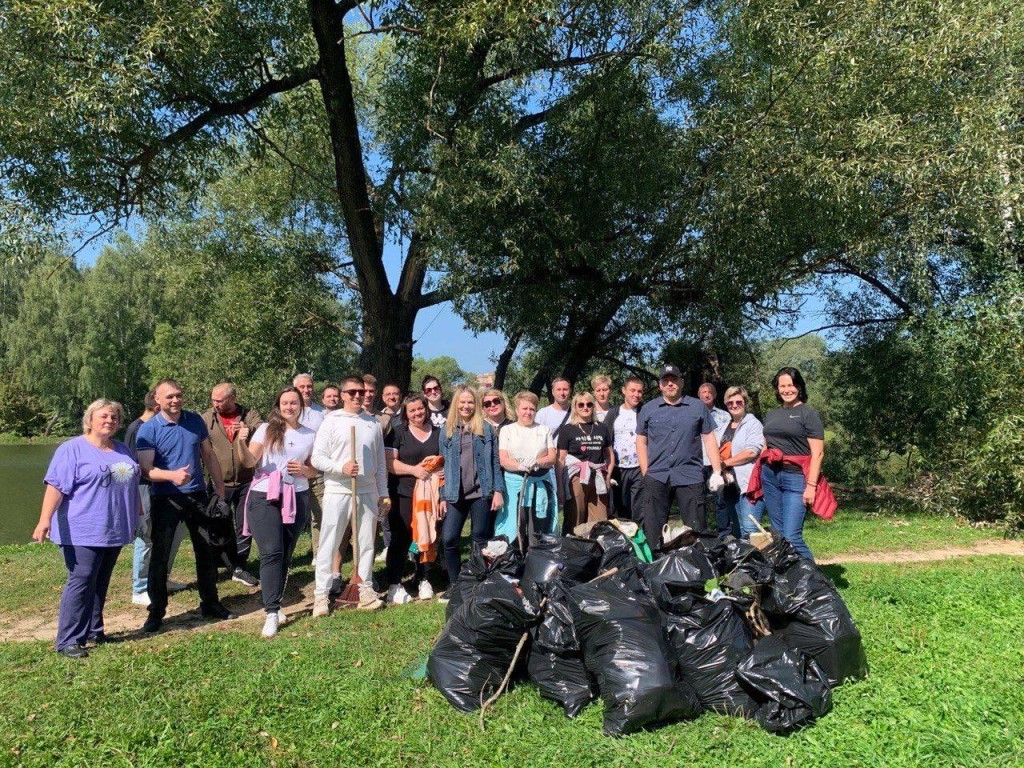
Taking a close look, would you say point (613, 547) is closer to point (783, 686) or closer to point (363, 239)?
point (783, 686)

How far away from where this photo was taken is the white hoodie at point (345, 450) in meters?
6.18

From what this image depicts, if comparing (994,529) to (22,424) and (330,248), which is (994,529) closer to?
(330,248)

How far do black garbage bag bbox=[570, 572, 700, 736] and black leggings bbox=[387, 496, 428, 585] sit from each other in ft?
9.14

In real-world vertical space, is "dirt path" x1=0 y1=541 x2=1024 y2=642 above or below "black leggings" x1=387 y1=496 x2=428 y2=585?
below

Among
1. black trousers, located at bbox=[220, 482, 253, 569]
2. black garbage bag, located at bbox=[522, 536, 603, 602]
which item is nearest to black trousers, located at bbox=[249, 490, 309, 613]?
black trousers, located at bbox=[220, 482, 253, 569]

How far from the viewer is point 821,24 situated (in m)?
9.21

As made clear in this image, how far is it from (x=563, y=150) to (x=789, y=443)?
6.46 meters

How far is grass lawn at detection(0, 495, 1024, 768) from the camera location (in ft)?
12.4

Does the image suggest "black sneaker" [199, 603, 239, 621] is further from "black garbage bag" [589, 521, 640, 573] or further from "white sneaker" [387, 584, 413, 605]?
"black garbage bag" [589, 521, 640, 573]

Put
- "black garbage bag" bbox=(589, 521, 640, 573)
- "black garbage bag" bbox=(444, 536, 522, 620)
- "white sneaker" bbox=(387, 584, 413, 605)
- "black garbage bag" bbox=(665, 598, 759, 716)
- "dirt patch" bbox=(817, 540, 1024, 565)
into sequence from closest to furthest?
"black garbage bag" bbox=(665, 598, 759, 716)
"black garbage bag" bbox=(589, 521, 640, 573)
"black garbage bag" bbox=(444, 536, 522, 620)
"white sneaker" bbox=(387, 584, 413, 605)
"dirt patch" bbox=(817, 540, 1024, 565)

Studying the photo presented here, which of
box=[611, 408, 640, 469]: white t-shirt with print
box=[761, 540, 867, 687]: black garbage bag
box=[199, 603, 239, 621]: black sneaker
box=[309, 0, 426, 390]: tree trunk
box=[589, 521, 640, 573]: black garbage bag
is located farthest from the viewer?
box=[309, 0, 426, 390]: tree trunk

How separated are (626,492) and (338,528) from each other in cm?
297

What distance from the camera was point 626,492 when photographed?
25.3 feet

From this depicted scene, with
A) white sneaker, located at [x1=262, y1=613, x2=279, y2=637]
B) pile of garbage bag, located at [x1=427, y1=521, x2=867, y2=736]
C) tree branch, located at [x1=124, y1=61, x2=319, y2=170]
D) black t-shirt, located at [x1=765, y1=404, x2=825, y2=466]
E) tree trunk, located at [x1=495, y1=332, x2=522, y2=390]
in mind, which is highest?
tree branch, located at [x1=124, y1=61, x2=319, y2=170]
